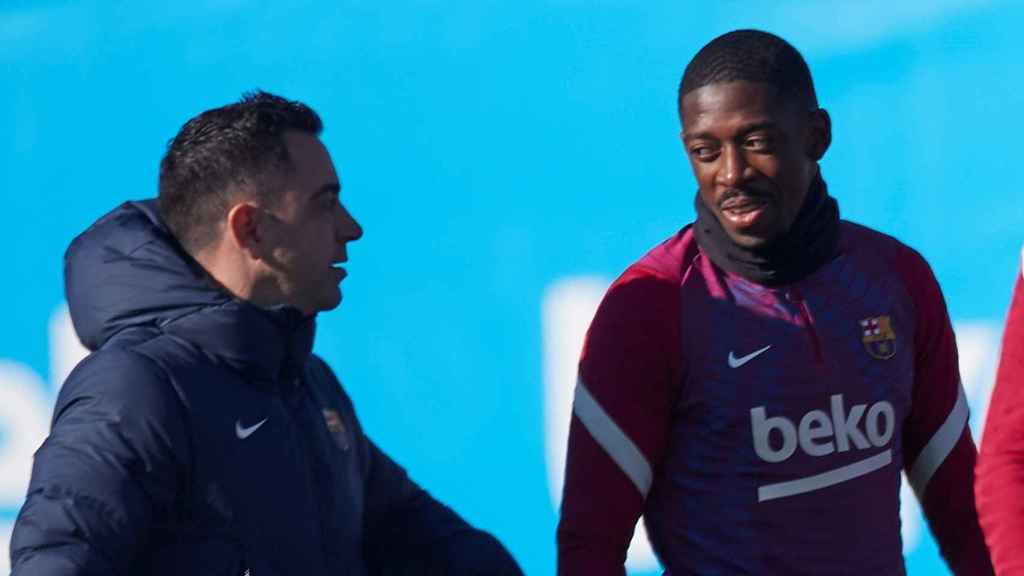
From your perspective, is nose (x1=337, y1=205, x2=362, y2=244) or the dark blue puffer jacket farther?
nose (x1=337, y1=205, x2=362, y2=244)

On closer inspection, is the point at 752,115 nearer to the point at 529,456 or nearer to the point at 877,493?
the point at 877,493

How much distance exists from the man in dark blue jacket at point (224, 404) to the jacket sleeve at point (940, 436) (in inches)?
23.9

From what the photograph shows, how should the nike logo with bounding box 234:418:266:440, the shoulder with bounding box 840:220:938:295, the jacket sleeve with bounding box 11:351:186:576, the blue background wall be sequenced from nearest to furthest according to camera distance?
the jacket sleeve with bounding box 11:351:186:576 → the nike logo with bounding box 234:418:266:440 → the shoulder with bounding box 840:220:938:295 → the blue background wall

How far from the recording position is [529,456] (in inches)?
134

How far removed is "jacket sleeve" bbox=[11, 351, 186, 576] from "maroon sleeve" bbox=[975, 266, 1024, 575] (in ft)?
2.97

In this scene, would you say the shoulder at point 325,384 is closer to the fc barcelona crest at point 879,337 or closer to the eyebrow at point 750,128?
the eyebrow at point 750,128

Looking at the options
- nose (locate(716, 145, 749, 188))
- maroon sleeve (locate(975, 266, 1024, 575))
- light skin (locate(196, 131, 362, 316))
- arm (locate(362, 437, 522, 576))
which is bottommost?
arm (locate(362, 437, 522, 576))

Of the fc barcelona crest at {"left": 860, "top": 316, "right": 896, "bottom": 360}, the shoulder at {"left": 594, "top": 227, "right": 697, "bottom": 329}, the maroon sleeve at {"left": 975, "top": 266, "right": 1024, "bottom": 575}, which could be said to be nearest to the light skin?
the shoulder at {"left": 594, "top": 227, "right": 697, "bottom": 329}

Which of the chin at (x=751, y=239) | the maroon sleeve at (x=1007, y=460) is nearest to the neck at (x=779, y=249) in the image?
the chin at (x=751, y=239)

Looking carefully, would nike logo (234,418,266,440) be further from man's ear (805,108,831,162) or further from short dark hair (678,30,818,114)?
man's ear (805,108,831,162)

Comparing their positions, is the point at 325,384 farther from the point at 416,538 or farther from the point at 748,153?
the point at 748,153

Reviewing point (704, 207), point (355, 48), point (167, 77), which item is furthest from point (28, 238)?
point (704, 207)

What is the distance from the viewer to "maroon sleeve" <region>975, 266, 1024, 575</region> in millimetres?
2016

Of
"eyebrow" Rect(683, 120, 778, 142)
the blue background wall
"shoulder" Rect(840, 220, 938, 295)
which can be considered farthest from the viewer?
the blue background wall
